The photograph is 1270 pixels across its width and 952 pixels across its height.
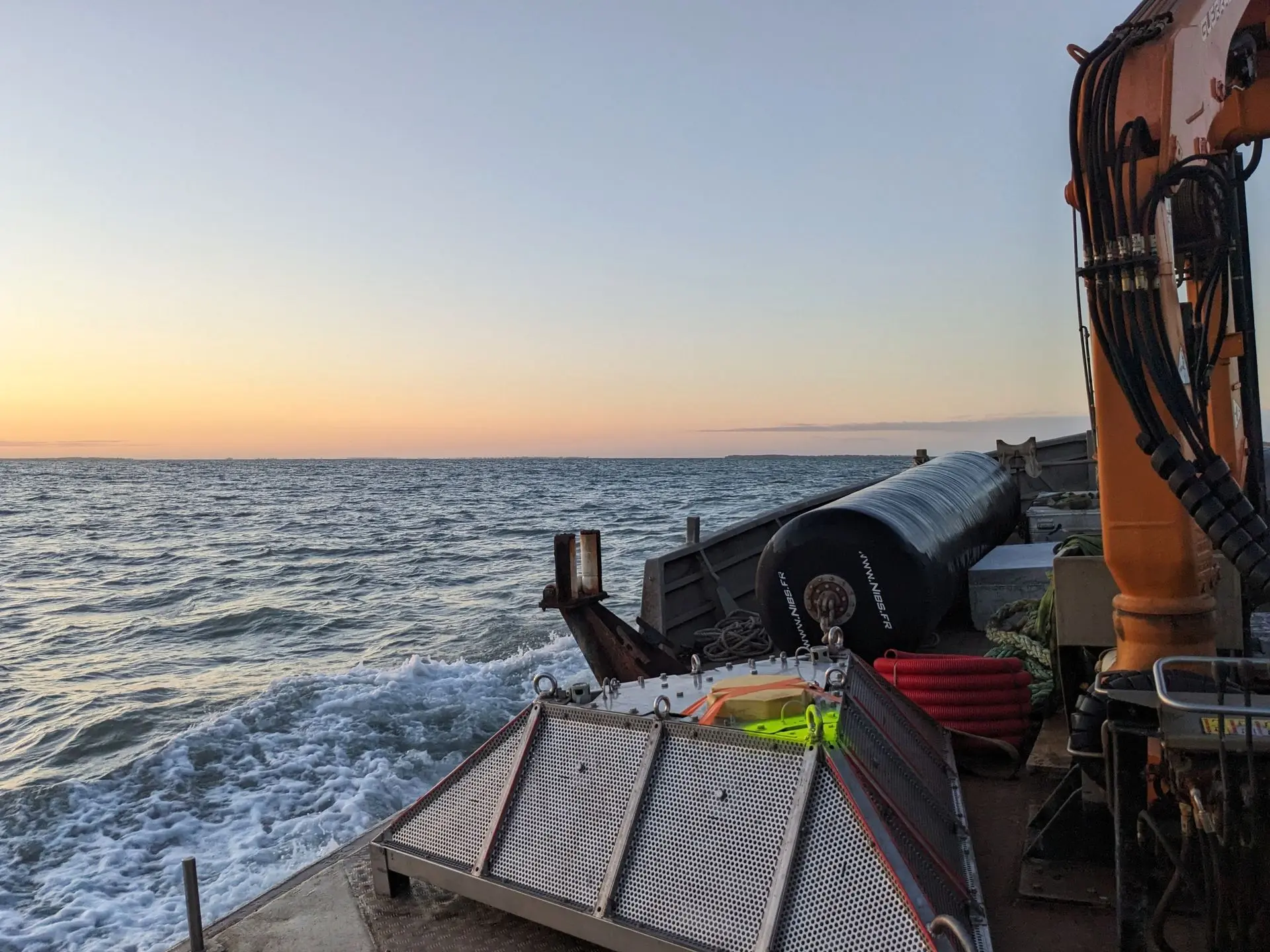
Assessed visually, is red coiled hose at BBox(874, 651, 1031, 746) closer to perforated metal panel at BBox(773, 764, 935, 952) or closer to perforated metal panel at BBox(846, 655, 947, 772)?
perforated metal panel at BBox(846, 655, 947, 772)

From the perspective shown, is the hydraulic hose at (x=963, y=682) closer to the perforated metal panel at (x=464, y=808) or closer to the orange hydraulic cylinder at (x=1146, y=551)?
the orange hydraulic cylinder at (x=1146, y=551)

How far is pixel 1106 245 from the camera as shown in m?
3.57

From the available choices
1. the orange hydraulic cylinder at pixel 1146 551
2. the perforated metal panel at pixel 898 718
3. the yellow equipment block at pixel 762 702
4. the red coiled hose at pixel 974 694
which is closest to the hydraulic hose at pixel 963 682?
the red coiled hose at pixel 974 694

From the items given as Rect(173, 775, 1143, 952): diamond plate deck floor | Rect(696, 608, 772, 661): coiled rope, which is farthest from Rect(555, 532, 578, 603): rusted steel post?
Rect(173, 775, 1143, 952): diamond plate deck floor

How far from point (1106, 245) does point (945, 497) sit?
6861 mm

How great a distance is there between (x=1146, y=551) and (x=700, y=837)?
2.32 metres

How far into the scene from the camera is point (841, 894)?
302cm

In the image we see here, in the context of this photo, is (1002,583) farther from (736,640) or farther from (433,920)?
(433,920)

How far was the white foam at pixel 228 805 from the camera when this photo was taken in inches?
259

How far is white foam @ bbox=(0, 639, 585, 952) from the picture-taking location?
21.5 feet

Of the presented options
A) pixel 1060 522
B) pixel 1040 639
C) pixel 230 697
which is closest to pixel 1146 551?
pixel 1040 639

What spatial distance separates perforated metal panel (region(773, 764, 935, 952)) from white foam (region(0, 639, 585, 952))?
482 cm

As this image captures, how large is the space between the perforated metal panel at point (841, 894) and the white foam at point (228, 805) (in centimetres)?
482

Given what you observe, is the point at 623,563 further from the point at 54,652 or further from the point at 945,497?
the point at 945,497
